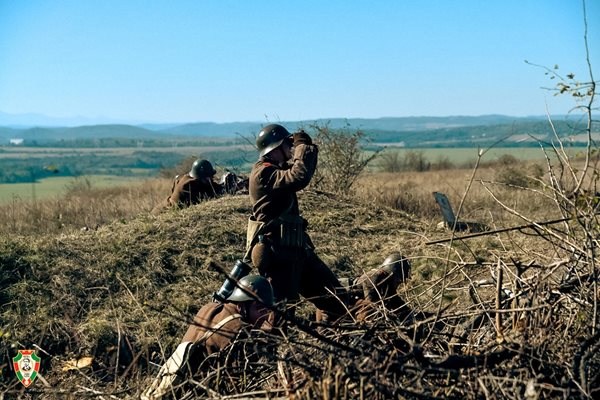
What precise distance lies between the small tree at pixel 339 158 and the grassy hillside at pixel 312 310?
6.77ft

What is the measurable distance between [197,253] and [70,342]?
2.47m

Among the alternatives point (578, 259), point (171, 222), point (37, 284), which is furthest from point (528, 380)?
point (171, 222)

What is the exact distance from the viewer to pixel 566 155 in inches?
184

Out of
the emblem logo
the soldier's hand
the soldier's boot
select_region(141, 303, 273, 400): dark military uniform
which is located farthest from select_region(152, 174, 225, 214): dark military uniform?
the soldier's boot

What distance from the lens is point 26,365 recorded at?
652cm

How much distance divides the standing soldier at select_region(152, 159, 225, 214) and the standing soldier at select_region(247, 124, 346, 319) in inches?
217

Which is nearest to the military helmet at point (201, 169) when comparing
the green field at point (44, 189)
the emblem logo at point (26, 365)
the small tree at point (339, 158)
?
the small tree at point (339, 158)

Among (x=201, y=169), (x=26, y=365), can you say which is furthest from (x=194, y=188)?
(x=26, y=365)

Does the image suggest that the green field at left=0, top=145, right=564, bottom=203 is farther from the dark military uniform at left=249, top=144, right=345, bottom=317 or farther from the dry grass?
the dark military uniform at left=249, top=144, right=345, bottom=317

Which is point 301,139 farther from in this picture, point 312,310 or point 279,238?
point 312,310

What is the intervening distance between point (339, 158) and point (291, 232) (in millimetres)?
8302

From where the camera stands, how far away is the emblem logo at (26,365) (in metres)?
6.14

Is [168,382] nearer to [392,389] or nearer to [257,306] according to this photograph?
[257,306]

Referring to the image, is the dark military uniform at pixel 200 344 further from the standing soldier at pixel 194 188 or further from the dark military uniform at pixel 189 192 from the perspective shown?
the standing soldier at pixel 194 188
